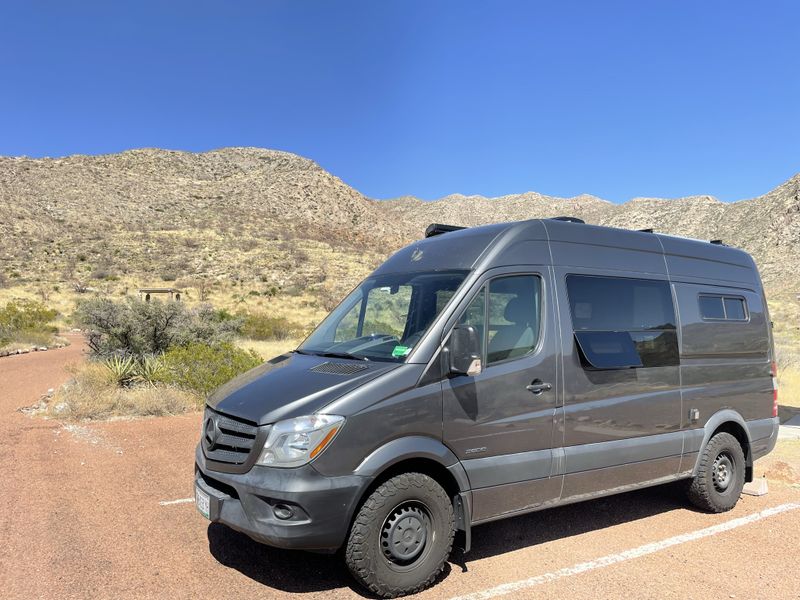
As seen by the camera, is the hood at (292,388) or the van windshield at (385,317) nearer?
Result: the hood at (292,388)

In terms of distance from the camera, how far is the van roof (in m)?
4.96

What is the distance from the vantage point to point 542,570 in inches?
181

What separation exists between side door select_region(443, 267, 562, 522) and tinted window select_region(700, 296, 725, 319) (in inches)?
86.9

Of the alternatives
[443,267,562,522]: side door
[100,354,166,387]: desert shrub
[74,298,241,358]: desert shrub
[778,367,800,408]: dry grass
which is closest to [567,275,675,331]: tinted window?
[443,267,562,522]: side door

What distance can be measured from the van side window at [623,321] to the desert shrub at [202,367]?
7624 millimetres

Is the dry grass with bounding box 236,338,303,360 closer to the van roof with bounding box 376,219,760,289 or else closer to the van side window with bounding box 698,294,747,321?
Result: the van roof with bounding box 376,219,760,289

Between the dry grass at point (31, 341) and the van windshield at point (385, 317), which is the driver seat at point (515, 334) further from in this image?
the dry grass at point (31, 341)

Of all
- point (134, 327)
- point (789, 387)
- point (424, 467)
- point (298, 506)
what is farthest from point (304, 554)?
point (789, 387)

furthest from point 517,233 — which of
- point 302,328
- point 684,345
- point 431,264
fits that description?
point 302,328

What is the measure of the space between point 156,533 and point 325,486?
2.24 metres

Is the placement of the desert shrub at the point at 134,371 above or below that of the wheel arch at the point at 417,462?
above

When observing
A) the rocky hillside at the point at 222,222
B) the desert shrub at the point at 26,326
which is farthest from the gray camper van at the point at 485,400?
the rocky hillside at the point at 222,222

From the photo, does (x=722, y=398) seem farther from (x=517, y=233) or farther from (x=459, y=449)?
(x=459, y=449)

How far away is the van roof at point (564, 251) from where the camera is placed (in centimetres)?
496
